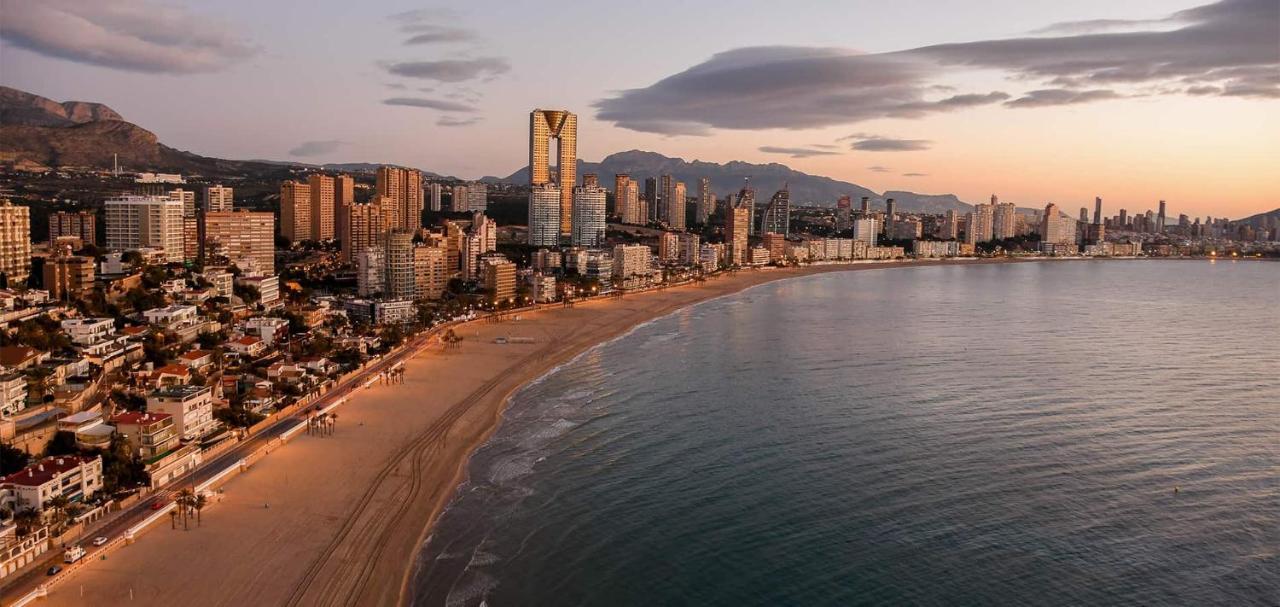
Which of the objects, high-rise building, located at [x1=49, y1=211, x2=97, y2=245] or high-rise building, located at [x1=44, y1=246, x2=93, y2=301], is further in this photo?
high-rise building, located at [x1=49, y1=211, x2=97, y2=245]

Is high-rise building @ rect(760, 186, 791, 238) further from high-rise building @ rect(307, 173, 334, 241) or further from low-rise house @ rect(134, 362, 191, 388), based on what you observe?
low-rise house @ rect(134, 362, 191, 388)

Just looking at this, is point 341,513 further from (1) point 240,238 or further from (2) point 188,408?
(1) point 240,238

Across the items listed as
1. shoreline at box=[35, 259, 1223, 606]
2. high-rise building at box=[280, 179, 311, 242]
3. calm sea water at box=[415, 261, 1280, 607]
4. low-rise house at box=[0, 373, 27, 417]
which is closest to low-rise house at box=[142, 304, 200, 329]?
shoreline at box=[35, 259, 1223, 606]

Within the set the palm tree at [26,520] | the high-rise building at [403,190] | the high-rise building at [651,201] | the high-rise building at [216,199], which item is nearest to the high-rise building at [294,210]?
the high-rise building at [216,199]

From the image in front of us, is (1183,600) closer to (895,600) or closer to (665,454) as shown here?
(895,600)

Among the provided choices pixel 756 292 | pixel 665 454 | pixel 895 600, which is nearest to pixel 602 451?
pixel 665 454
